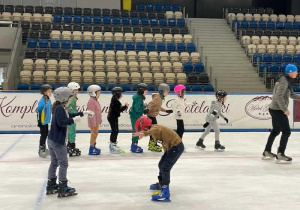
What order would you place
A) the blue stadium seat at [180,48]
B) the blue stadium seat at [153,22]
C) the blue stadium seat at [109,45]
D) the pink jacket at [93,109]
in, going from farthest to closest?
the blue stadium seat at [153,22] < the blue stadium seat at [180,48] < the blue stadium seat at [109,45] < the pink jacket at [93,109]

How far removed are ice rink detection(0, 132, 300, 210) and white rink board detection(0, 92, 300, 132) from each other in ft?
12.5

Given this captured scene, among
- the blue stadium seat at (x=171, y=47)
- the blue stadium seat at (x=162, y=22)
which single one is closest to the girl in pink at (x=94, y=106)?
the blue stadium seat at (x=171, y=47)

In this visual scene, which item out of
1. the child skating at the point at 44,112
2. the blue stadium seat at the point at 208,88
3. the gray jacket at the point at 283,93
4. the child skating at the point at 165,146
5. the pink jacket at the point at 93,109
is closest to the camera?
the child skating at the point at 165,146

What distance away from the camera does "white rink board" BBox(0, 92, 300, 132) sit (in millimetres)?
15320

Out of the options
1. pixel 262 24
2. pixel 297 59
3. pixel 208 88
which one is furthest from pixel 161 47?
pixel 262 24

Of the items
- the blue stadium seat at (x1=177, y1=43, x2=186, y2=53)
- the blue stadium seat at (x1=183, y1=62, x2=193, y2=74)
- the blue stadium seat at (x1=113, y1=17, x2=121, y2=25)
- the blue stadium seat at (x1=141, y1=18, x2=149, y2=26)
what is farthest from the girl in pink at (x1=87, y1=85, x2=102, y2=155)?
the blue stadium seat at (x1=141, y1=18, x2=149, y2=26)

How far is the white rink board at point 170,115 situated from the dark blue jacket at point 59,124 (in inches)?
371

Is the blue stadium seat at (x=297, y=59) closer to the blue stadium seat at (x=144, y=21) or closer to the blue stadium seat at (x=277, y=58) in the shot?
the blue stadium seat at (x=277, y=58)

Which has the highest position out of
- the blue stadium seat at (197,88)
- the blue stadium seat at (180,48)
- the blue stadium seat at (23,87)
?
the blue stadium seat at (180,48)

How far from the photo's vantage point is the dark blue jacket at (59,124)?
605 cm

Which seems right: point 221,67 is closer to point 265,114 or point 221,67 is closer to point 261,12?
point 265,114

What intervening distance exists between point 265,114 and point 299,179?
936cm

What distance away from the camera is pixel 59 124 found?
605 centimetres

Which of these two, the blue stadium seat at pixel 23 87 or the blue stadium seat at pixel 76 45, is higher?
the blue stadium seat at pixel 76 45
